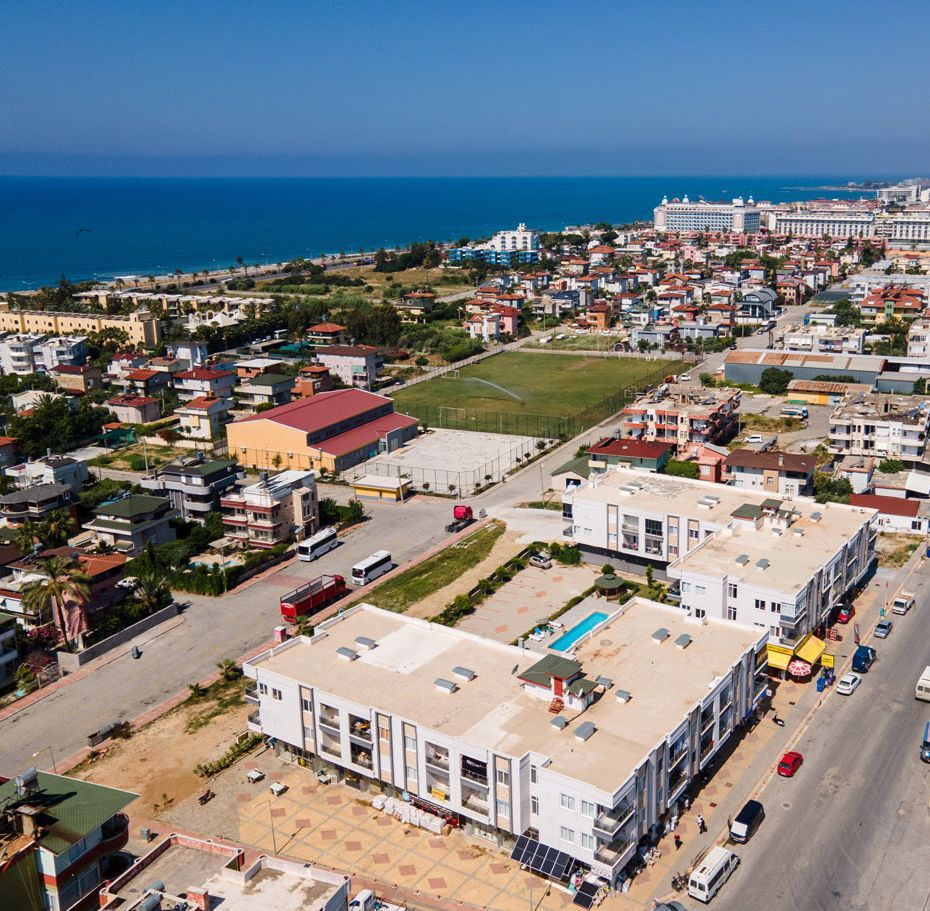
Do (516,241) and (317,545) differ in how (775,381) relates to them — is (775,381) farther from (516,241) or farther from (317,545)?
(516,241)

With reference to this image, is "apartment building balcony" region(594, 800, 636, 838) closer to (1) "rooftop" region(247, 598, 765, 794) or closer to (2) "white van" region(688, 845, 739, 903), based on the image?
(1) "rooftop" region(247, 598, 765, 794)

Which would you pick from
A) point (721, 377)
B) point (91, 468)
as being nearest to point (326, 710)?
point (91, 468)

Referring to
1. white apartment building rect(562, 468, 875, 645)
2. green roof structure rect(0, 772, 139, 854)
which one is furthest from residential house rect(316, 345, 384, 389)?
green roof structure rect(0, 772, 139, 854)

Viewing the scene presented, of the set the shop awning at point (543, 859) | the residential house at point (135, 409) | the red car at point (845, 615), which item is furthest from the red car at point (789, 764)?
the residential house at point (135, 409)

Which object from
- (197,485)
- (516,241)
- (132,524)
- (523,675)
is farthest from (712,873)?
(516,241)

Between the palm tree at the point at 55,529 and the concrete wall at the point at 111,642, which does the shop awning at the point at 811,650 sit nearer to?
the concrete wall at the point at 111,642

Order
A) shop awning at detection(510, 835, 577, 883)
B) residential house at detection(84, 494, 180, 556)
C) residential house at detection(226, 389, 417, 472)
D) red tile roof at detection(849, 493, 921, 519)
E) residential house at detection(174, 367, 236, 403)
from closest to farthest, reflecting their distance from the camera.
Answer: shop awning at detection(510, 835, 577, 883), residential house at detection(84, 494, 180, 556), red tile roof at detection(849, 493, 921, 519), residential house at detection(226, 389, 417, 472), residential house at detection(174, 367, 236, 403)
